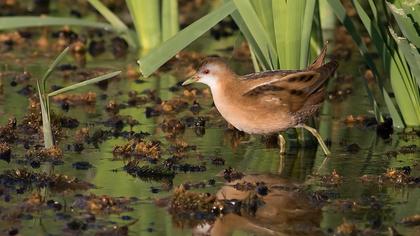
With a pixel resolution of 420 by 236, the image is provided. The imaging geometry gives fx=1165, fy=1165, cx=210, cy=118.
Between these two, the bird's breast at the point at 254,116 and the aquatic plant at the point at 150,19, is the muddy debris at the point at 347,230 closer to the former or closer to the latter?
the bird's breast at the point at 254,116

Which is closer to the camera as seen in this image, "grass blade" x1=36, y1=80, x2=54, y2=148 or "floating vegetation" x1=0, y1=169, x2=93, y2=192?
"floating vegetation" x1=0, y1=169, x2=93, y2=192

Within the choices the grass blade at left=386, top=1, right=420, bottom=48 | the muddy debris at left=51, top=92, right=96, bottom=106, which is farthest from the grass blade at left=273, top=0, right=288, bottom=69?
the muddy debris at left=51, top=92, right=96, bottom=106

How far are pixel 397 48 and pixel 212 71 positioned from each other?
5.11 ft

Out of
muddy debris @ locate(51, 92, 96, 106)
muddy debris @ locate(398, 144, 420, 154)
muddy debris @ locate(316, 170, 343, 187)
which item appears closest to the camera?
muddy debris @ locate(316, 170, 343, 187)

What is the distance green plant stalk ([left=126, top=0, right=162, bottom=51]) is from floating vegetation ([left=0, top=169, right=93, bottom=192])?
4.86 meters

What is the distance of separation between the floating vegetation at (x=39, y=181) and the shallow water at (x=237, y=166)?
13 centimetres

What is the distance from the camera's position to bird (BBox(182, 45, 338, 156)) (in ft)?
28.8

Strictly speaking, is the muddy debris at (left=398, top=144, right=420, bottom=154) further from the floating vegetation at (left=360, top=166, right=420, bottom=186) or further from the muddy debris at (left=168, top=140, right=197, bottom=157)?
the muddy debris at (left=168, top=140, right=197, bottom=157)

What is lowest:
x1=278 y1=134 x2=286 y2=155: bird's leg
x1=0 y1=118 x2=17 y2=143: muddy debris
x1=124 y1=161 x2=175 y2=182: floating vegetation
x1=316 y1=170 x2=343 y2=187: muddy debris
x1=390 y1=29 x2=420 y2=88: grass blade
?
x1=316 y1=170 x2=343 y2=187: muddy debris

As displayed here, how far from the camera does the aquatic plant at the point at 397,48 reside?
8.71 m

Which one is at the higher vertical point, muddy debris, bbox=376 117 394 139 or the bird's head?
the bird's head

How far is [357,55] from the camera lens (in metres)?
13.7

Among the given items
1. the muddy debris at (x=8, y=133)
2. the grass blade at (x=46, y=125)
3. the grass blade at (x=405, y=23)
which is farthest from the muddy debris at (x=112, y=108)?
the grass blade at (x=405, y=23)

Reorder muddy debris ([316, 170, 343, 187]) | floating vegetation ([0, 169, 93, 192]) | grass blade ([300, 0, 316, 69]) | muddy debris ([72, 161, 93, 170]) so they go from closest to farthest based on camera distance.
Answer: floating vegetation ([0, 169, 93, 192]) → muddy debris ([316, 170, 343, 187]) → muddy debris ([72, 161, 93, 170]) → grass blade ([300, 0, 316, 69])
